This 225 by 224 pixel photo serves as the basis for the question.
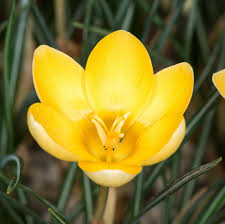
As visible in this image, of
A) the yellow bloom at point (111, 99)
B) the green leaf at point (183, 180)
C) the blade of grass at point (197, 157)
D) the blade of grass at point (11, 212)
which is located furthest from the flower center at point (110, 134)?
the blade of grass at point (197, 157)

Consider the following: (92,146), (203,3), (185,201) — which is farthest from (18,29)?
(203,3)

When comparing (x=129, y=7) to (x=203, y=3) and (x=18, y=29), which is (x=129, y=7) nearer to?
(x=18, y=29)

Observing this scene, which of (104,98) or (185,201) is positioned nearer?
(104,98)

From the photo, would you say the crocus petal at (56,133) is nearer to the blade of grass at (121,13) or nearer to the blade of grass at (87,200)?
the blade of grass at (87,200)

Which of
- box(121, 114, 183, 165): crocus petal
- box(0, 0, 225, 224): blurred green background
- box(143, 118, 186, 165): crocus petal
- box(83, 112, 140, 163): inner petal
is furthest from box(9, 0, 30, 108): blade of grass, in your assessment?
box(143, 118, 186, 165): crocus petal

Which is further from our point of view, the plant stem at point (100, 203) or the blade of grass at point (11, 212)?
the blade of grass at point (11, 212)

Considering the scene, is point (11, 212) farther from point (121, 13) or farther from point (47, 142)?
point (121, 13)

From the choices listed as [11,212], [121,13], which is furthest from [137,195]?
[121,13]
